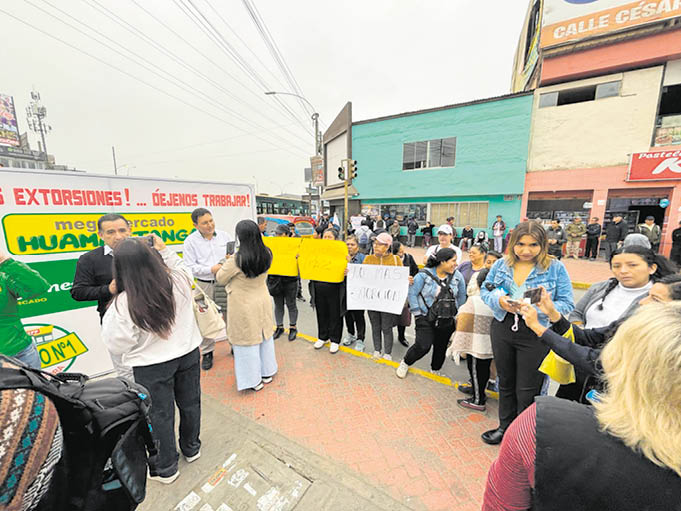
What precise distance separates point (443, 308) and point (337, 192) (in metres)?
17.3

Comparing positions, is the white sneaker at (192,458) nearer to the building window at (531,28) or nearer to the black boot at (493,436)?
the black boot at (493,436)

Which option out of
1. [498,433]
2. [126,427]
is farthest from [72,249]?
[498,433]

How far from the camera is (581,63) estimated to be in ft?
38.7

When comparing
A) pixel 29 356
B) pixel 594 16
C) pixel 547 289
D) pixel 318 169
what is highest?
pixel 594 16

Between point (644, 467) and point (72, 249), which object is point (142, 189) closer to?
point (72, 249)

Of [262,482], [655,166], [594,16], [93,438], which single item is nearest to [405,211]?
[655,166]

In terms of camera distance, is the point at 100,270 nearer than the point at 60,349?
Yes

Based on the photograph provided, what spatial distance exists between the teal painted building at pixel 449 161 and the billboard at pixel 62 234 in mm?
14427

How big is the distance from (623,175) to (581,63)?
504 cm

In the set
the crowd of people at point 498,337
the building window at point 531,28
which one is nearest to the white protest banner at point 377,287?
the crowd of people at point 498,337

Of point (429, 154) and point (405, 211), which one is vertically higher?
point (429, 154)

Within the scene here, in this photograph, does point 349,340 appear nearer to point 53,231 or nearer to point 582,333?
point 582,333

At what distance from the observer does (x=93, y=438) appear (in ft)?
3.34

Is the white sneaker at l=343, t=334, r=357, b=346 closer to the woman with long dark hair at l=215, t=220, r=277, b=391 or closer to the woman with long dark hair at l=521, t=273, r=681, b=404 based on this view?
the woman with long dark hair at l=215, t=220, r=277, b=391
